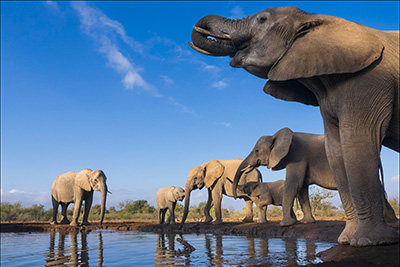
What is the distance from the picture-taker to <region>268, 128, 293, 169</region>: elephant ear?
8.70 metres

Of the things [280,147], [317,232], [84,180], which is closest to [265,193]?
[280,147]

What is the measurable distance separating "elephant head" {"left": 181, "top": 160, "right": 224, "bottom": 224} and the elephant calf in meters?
2.52

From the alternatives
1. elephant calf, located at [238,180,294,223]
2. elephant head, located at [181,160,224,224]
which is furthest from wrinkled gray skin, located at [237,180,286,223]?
elephant head, located at [181,160,224,224]

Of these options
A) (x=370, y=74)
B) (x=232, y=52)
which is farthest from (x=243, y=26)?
(x=370, y=74)

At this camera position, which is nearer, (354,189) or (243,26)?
(354,189)

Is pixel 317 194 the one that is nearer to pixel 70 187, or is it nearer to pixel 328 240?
pixel 70 187

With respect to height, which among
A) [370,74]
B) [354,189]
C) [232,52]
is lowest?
[354,189]

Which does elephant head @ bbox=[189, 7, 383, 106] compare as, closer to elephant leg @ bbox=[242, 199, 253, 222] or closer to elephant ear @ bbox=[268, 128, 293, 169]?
elephant ear @ bbox=[268, 128, 293, 169]

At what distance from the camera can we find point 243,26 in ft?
12.6

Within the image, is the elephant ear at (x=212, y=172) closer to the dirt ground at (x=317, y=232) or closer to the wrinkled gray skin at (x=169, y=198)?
the dirt ground at (x=317, y=232)

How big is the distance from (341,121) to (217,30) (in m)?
1.62

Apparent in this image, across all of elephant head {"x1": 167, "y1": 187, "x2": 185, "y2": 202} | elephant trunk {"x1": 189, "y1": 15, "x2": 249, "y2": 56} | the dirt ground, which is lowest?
the dirt ground

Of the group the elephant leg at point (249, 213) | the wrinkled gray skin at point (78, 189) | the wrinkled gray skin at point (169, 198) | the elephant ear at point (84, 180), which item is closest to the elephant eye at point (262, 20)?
the elephant leg at point (249, 213)

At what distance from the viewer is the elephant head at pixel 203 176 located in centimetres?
1430
